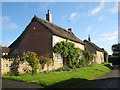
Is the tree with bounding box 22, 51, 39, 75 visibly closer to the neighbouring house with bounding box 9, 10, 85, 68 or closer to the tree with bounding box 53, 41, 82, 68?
the neighbouring house with bounding box 9, 10, 85, 68

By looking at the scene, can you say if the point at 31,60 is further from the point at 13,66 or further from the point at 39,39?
the point at 39,39

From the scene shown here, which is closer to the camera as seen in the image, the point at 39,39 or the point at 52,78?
the point at 52,78

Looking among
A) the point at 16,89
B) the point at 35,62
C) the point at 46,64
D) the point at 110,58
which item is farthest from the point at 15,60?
the point at 110,58

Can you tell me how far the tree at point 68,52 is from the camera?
69.3 ft

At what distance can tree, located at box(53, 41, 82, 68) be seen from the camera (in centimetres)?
2111

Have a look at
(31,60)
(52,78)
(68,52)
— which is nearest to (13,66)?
(31,60)

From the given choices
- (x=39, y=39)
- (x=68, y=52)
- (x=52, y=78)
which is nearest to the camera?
(x=52, y=78)

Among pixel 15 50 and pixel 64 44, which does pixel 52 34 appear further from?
pixel 15 50

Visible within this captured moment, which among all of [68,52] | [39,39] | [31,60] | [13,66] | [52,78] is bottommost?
[52,78]

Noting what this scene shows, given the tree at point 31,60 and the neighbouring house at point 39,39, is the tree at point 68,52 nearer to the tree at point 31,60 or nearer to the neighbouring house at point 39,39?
the neighbouring house at point 39,39

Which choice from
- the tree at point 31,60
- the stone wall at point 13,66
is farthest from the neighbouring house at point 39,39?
the stone wall at point 13,66

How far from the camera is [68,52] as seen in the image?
2308 cm

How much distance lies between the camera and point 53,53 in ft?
66.3

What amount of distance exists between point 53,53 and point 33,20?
680 centimetres
